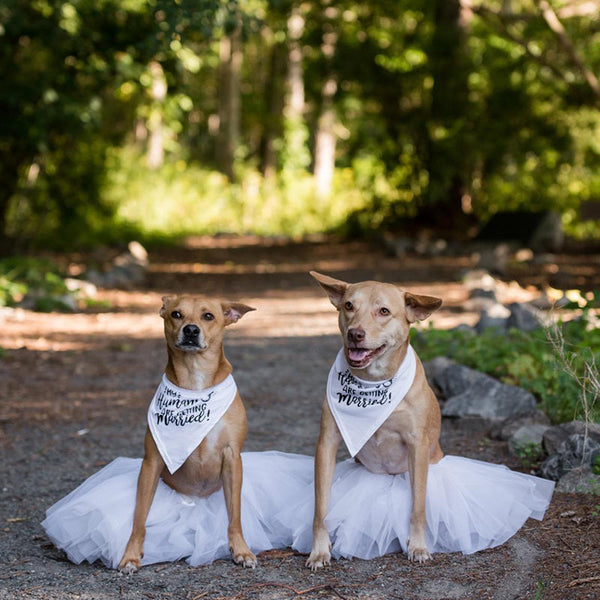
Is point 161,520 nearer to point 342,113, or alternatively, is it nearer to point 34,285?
point 34,285

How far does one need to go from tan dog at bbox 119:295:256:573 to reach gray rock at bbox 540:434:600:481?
1943 millimetres

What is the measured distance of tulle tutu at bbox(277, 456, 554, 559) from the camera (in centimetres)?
447

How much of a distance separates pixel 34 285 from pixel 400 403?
9.66 meters

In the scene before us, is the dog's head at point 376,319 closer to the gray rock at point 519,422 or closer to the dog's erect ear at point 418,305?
the dog's erect ear at point 418,305

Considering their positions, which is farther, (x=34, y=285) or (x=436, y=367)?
(x=34, y=285)

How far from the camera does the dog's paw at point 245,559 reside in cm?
435

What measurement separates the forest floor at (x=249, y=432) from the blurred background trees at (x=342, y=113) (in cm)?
331

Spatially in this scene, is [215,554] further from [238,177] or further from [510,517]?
[238,177]

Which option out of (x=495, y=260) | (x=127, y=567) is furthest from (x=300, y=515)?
(x=495, y=260)

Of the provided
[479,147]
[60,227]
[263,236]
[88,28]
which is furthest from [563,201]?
[88,28]

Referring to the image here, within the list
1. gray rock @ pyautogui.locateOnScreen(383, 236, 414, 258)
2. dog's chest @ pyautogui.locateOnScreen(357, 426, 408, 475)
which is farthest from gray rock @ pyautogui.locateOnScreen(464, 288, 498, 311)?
dog's chest @ pyautogui.locateOnScreen(357, 426, 408, 475)

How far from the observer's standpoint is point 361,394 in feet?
14.4

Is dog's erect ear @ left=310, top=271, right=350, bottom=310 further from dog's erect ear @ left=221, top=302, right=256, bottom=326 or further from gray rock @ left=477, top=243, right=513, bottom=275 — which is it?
gray rock @ left=477, top=243, right=513, bottom=275

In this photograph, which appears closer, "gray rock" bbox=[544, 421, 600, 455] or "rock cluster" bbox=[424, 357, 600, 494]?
"rock cluster" bbox=[424, 357, 600, 494]
